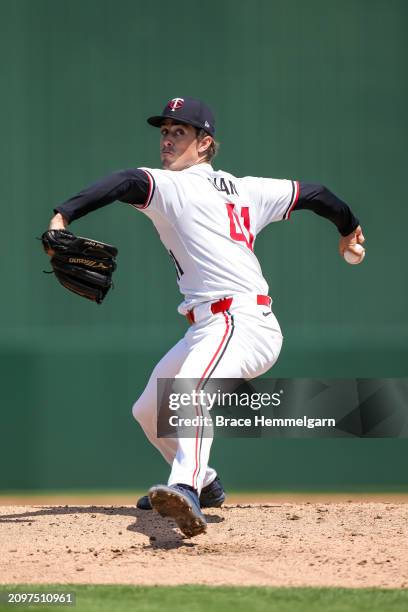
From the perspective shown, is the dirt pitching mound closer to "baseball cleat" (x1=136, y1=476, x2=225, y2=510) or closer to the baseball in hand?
"baseball cleat" (x1=136, y1=476, x2=225, y2=510)

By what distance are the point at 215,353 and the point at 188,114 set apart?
108cm

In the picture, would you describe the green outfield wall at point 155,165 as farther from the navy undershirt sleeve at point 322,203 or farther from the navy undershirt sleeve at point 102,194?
the navy undershirt sleeve at point 102,194

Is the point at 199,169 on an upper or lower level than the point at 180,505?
upper

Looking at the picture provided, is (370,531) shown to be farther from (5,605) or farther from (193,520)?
(5,605)

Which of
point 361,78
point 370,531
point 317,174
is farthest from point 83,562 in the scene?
point 361,78

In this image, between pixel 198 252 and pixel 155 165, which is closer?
pixel 198 252

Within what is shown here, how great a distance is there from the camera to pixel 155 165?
6.28 metres

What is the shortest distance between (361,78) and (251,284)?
2.60 metres

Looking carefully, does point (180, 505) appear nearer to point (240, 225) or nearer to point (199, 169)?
point (240, 225)

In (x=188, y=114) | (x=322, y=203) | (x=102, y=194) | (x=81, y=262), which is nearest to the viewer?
(x=102, y=194)

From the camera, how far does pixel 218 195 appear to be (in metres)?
4.27

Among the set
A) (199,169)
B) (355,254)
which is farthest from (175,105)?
(355,254)

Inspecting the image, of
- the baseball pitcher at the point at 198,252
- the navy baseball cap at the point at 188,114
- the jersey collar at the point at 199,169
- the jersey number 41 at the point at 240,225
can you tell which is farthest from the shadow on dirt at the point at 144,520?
the navy baseball cap at the point at 188,114

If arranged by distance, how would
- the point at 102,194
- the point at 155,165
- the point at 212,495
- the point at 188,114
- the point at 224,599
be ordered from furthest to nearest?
the point at 155,165, the point at 212,495, the point at 188,114, the point at 102,194, the point at 224,599
